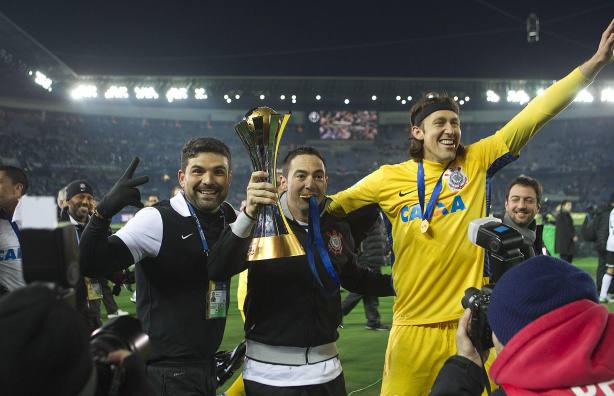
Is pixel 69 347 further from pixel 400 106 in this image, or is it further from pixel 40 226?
pixel 400 106

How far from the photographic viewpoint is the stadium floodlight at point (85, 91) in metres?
32.4

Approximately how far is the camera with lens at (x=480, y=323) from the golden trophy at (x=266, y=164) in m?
0.95

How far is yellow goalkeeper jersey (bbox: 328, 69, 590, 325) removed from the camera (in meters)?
2.86

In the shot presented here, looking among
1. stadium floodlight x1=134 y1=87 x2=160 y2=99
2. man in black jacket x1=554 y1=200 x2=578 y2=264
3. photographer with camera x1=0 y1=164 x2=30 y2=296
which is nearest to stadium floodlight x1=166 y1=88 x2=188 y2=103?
stadium floodlight x1=134 y1=87 x2=160 y2=99

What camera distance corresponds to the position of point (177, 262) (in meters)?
2.61

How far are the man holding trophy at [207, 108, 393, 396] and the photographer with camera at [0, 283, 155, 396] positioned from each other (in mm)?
1341

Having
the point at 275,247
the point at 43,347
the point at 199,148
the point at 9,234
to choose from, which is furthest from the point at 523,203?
the point at 9,234

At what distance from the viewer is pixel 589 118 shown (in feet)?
130

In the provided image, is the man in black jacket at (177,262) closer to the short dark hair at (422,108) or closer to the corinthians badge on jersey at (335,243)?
the corinthians badge on jersey at (335,243)

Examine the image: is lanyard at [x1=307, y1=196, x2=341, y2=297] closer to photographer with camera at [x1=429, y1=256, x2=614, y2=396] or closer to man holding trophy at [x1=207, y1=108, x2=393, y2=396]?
man holding trophy at [x1=207, y1=108, x2=393, y2=396]

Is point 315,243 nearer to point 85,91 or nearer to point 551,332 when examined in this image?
point 551,332

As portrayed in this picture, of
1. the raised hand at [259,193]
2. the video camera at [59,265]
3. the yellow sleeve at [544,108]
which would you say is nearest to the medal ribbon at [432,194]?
the yellow sleeve at [544,108]

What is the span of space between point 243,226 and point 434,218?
1232 millimetres

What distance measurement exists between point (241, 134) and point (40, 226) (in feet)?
4.55
